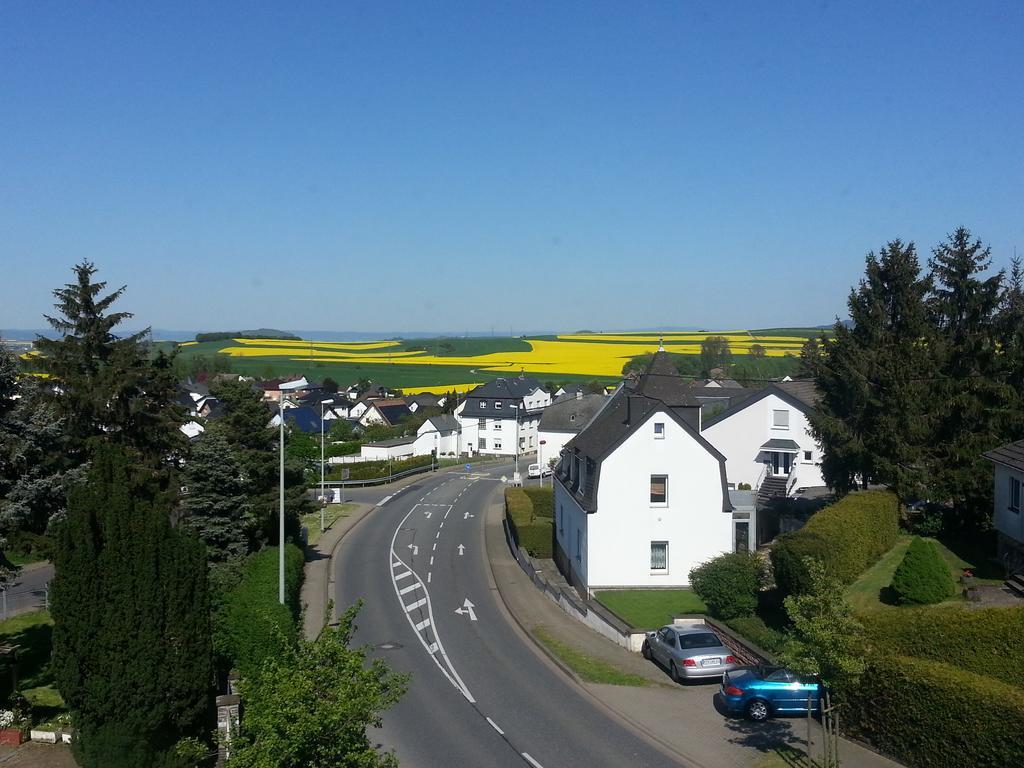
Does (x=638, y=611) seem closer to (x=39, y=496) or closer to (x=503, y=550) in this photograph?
(x=503, y=550)

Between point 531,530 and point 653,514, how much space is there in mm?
11685

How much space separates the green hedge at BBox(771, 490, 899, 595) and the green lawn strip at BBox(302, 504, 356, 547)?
2785 cm

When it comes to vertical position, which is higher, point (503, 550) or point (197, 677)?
point (197, 677)

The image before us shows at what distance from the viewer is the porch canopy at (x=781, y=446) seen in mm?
49178

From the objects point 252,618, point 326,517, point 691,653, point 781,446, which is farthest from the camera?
point 326,517

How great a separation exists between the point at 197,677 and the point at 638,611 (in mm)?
17925

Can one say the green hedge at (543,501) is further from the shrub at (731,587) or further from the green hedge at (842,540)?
the green hedge at (842,540)

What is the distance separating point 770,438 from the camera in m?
51.0

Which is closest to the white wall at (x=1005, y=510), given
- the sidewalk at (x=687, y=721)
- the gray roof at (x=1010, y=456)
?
the gray roof at (x=1010, y=456)

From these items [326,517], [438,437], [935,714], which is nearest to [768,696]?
[935,714]

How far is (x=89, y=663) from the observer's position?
1775 cm

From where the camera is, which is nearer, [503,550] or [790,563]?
[790,563]

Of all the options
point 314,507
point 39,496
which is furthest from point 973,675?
point 314,507

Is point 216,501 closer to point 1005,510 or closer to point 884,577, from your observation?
point 884,577
